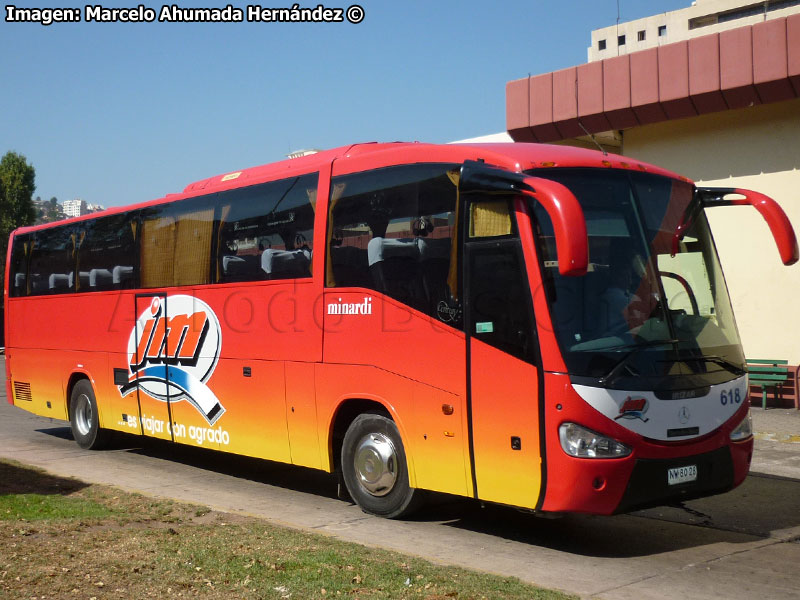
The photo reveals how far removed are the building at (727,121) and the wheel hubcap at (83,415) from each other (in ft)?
36.3

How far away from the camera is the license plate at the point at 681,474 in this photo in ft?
24.2

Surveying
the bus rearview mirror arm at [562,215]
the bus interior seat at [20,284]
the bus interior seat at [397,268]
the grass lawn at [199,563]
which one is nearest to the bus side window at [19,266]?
the bus interior seat at [20,284]

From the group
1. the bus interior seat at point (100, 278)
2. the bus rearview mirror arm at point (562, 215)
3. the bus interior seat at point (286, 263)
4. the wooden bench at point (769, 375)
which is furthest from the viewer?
the wooden bench at point (769, 375)

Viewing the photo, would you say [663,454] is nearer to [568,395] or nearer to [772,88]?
[568,395]

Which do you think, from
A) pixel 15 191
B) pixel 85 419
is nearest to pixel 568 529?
pixel 85 419

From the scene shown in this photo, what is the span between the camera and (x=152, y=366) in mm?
12703

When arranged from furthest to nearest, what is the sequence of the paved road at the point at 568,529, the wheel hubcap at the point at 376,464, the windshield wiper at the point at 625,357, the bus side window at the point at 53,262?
the bus side window at the point at 53,262 < the wheel hubcap at the point at 376,464 < the windshield wiper at the point at 625,357 < the paved road at the point at 568,529

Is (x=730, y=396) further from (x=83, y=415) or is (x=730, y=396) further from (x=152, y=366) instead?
(x=83, y=415)

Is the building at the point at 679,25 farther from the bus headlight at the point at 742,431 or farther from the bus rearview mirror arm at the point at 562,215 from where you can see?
the bus rearview mirror arm at the point at 562,215

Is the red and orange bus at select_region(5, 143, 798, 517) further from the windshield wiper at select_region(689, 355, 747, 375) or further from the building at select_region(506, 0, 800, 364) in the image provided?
the building at select_region(506, 0, 800, 364)

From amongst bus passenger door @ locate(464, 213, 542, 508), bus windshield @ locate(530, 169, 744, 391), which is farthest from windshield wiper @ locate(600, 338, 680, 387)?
bus passenger door @ locate(464, 213, 542, 508)

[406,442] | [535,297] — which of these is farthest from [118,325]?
[535,297]

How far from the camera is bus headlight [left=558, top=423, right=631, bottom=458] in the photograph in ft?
23.5

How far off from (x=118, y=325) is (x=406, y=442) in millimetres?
6449
